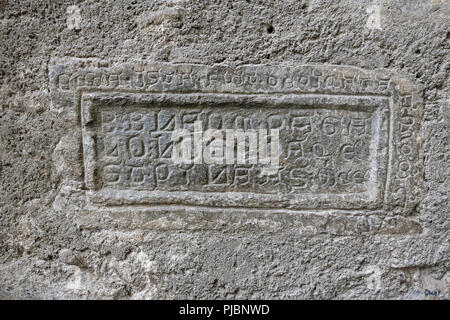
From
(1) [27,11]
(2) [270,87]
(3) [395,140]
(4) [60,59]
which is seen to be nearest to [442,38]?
(3) [395,140]

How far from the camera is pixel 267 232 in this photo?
1618mm

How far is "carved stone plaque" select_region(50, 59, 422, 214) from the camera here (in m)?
1.52

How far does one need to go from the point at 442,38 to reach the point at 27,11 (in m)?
1.77

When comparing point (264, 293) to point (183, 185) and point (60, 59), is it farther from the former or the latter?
point (60, 59)

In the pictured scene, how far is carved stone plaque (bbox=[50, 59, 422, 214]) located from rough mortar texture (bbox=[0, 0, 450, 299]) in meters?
0.01

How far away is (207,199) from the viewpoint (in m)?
1.61

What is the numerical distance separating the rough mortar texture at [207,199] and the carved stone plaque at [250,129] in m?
0.01

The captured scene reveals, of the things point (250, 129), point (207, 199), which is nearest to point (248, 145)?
point (250, 129)

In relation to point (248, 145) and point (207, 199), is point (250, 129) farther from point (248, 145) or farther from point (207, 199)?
point (207, 199)

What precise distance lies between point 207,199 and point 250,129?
372 millimetres

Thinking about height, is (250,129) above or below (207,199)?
above

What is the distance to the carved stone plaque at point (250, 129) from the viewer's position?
1.52m

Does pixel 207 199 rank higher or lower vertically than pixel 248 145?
lower

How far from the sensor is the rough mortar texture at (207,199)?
150cm
